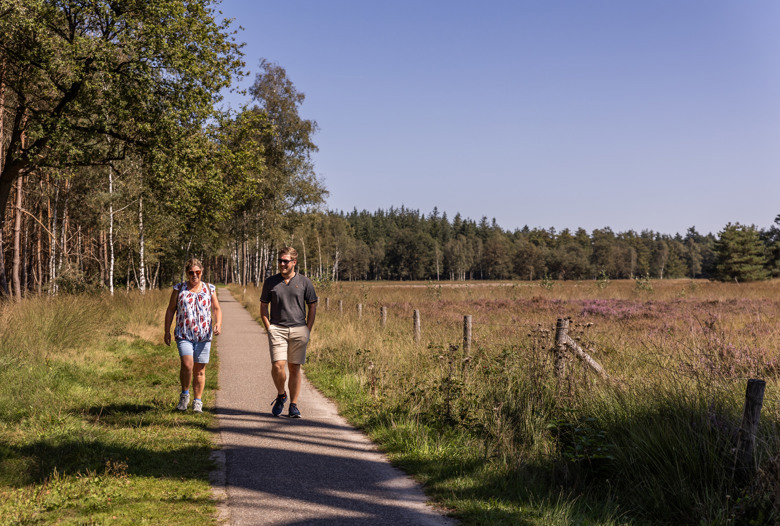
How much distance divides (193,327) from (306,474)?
3.06m

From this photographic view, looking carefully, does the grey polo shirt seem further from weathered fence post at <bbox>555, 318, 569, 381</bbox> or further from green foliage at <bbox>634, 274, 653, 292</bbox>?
green foliage at <bbox>634, 274, 653, 292</bbox>

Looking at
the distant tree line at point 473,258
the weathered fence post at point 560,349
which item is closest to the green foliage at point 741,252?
the distant tree line at point 473,258

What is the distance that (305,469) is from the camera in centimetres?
546

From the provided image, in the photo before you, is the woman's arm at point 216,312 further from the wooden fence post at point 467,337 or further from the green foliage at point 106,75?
the green foliage at point 106,75

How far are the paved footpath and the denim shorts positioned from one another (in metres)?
0.85

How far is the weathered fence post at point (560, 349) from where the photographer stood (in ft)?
22.8

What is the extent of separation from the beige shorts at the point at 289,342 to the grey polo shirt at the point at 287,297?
0.08 metres

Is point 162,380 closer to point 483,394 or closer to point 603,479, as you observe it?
point 483,394

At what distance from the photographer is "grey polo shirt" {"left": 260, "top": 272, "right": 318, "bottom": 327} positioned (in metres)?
7.38

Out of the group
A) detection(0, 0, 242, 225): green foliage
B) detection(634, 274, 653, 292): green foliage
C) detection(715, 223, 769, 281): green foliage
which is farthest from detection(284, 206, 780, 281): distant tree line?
detection(0, 0, 242, 225): green foliage

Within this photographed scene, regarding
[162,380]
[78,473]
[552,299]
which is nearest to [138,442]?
[78,473]

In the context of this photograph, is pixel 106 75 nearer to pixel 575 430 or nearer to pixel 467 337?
pixel 467 337

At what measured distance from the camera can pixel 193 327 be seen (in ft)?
24.6

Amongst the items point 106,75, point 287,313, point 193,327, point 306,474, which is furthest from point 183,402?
point 106,75
